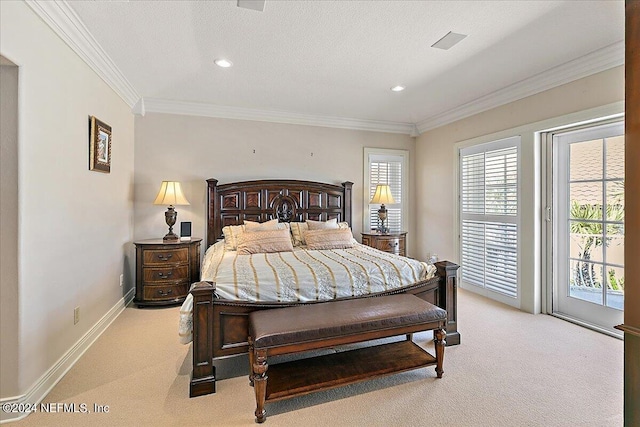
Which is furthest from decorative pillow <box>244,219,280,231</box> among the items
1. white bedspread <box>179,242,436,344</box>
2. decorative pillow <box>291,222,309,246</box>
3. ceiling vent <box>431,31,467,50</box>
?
ceiling vent <box>431,31,467,50</box>

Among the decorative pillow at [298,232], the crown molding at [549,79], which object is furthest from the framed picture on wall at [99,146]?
the crown molding at [549,79]

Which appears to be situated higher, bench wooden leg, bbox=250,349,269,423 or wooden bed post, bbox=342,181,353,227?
wooden bed post, bbox=342,181,353,227


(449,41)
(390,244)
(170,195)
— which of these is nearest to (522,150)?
(449,41)

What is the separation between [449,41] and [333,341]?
101 inches

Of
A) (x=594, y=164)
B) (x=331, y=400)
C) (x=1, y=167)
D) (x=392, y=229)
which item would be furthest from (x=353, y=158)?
(x=1, y=167)

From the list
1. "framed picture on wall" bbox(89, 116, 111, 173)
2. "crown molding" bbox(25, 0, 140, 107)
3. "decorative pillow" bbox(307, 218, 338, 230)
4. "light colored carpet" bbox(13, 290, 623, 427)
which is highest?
"crown molding" bbox(25, 0, 140, 107)

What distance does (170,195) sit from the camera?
3.86 m

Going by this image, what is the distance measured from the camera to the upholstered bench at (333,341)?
1.86 metres

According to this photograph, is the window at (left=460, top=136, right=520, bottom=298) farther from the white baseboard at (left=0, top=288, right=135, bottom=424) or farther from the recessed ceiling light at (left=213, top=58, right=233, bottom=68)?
the white baseboard at (left=0, top=288, right=135, bottom=424)

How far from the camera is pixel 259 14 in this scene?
7.45 feet

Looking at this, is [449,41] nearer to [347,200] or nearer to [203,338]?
[347,200]

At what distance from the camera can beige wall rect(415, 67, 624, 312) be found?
3018 mm

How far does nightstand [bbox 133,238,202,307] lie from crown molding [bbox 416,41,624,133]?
161 inches

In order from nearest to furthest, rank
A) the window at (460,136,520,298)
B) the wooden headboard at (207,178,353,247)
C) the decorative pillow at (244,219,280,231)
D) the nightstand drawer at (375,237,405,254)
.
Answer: the window at (460,136,520,298)
the decorative pillow at (244,219,280,231)
the wooden headboard at (207,178,353,247)
the nightstand drawer at (375,237,405,254)
